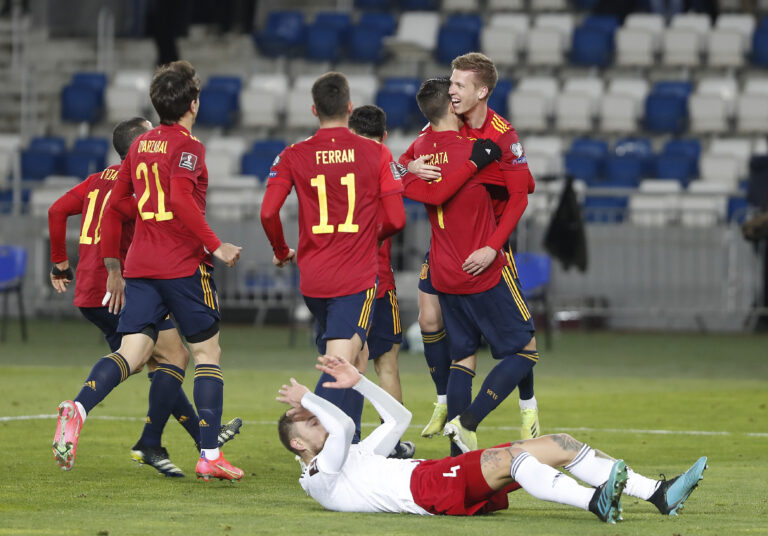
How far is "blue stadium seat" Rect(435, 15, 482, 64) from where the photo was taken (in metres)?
24.6

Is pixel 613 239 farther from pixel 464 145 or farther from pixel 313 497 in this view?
pixel 313 497

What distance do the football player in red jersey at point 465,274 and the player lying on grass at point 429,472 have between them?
1.36m

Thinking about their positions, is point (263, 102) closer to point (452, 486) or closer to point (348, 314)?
point (348, 314)

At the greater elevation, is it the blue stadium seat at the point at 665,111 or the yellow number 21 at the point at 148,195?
the yellow number 21 at the point at 148,195

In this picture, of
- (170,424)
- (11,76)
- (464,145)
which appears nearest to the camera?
(464,145)

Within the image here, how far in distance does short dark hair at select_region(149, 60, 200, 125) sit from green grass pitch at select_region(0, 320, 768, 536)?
2.02m

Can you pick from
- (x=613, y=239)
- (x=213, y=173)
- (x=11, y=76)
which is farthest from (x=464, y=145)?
(x=11, y=76)

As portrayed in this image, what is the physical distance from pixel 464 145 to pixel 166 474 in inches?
98.4

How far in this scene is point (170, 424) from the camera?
403 inches

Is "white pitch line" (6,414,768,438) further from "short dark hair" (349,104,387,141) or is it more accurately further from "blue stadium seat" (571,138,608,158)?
"blue stadium seat" (571,138,608,158)

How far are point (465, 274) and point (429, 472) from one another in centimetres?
173

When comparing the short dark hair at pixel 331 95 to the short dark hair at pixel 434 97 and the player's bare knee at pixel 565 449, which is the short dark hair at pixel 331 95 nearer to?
the short dark hair at pixel 434 97

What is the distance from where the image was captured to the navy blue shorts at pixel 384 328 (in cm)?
845

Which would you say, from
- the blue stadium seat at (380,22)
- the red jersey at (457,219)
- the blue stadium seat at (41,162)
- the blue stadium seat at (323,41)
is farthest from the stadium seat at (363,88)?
the red jersey at (457,219)
